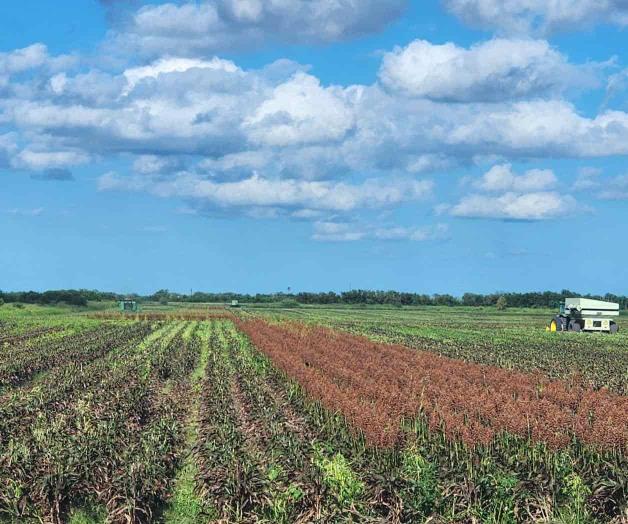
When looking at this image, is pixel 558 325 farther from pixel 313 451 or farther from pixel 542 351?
pixel 313 451

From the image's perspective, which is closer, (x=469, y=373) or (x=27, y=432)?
(x=27, y=432)

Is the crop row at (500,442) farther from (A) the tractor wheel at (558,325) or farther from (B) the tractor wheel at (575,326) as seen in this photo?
(A) the tractor wheel at (558,325)

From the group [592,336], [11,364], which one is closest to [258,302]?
[592,336]

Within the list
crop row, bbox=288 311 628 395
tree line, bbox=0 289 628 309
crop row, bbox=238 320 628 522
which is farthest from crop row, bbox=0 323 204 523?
tree line, bbox=0 289 628 309

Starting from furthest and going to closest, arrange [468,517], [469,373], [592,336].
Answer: [592,336]
[469,373]
[468,517]

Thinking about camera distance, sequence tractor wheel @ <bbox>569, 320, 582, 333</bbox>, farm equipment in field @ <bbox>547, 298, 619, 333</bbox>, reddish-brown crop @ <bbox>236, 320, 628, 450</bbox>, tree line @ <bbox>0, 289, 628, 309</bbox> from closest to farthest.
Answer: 1. reddish-brown crop @ <bbox>236, 320, 628, 450</bbox>
2. farm equipment in field @ <bbox>547, 298, 619, 333</bbox>
3. tractor wheel @ <bbox>569, 320, 582, 333</bbox>
4. tree line @ <bbox>0, 289, 628, 309</bbox>

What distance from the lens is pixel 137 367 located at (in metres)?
26.9

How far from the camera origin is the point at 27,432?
1559 centimetres

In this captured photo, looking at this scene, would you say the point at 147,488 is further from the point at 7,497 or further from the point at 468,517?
the point at 468,517

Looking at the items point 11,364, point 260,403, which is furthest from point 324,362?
point 11,364

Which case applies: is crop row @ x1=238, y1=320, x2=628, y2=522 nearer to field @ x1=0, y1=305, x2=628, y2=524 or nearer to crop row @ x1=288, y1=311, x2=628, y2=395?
field @ x1=0, y1=305, x2=628, y2=524

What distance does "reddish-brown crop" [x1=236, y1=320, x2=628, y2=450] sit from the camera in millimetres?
13233

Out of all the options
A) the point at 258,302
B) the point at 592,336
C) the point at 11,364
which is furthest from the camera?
the point at 258,302

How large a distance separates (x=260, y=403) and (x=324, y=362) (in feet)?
26.5
